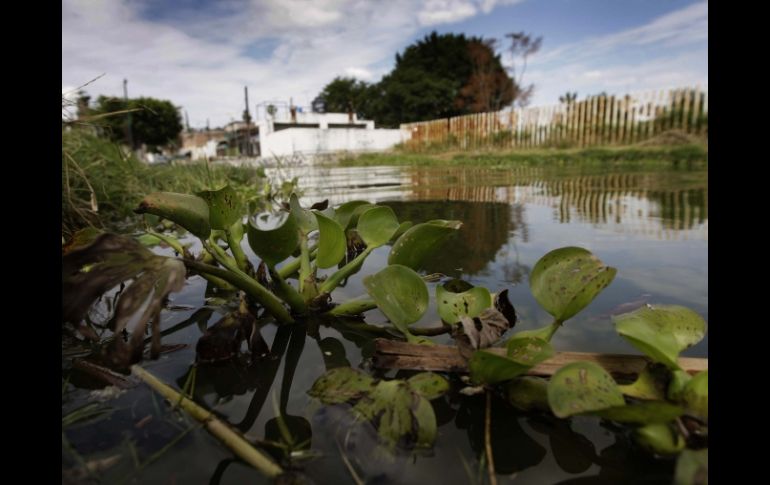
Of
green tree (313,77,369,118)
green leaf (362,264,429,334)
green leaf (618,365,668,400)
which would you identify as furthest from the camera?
green tree (313,77,369,118)

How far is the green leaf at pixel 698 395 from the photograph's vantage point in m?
0.34

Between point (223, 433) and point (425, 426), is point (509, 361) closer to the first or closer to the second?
point (425, 426)

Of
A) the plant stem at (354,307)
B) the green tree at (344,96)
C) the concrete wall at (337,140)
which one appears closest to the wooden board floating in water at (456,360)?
the plant stem at (354,307)

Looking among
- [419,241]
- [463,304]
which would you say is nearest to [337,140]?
[419,241]

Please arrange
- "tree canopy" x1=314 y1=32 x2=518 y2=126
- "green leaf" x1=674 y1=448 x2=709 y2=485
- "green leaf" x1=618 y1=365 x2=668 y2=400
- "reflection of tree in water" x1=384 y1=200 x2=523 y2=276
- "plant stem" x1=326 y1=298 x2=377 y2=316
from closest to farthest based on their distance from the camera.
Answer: "green leaf" x1=674 y1=448 x2=709 y2=485 < "green leaf" x1=618 y1=365 x2=668 y2=400 < "plant stem" x1=326 y1=298 x2=377 y2=316 < "reflection of tree in water" x1=384 y1=200 x2=523 y2=276 < "tree canopy" x1=314 y1=32 x2=518 y2=126

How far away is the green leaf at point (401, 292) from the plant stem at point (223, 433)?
0.20 m

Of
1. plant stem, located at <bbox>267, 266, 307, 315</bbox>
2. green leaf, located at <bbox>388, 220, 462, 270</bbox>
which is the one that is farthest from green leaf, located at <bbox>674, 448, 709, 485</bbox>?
plant stem, located at <bbox>267, 266, 307, 315</bbox>

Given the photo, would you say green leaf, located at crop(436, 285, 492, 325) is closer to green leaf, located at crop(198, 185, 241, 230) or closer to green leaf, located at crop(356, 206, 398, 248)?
green leaf, located at crop(356, 206, 398, 248)

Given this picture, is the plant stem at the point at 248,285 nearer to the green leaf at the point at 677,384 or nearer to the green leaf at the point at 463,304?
the green leaf at the point at 463,304

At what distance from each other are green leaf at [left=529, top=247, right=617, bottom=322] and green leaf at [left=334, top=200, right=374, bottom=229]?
388mm

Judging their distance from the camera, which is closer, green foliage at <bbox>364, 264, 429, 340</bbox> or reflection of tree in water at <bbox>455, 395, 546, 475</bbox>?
reflection of tree in water at <bbox>455, 395, 546, 475</bbox>

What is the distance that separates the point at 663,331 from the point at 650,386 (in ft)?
0.27

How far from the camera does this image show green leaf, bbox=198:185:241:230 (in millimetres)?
596
